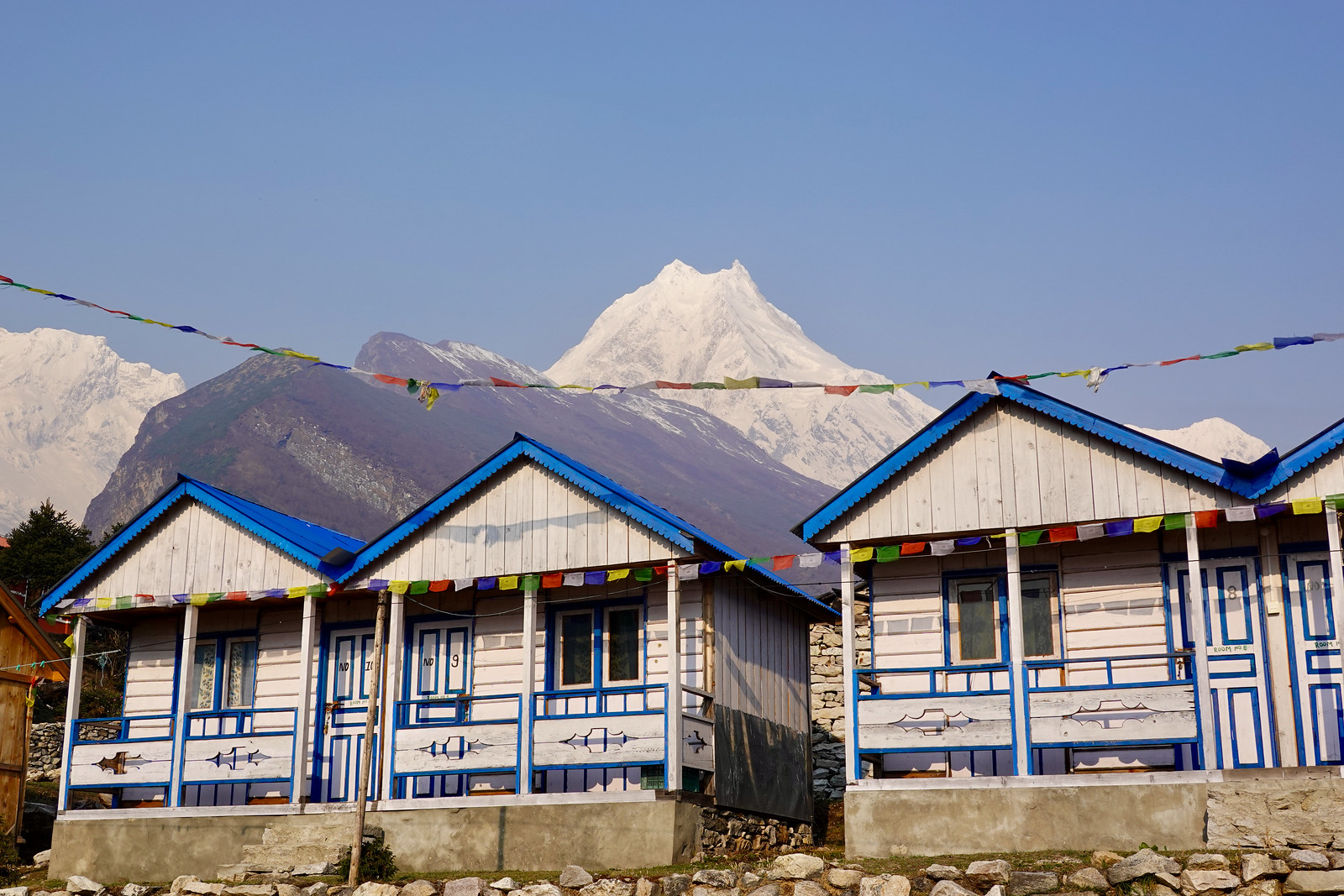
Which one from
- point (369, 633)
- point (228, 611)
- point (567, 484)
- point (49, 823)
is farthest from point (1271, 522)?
point (49, 823)

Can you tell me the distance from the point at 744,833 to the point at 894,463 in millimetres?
6479

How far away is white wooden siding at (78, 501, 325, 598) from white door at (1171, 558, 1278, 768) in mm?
13426

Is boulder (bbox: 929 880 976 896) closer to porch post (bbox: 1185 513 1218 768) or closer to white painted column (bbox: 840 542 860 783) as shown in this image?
white painted column (bbox: 840 542 860 783)

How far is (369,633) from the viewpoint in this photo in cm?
2314

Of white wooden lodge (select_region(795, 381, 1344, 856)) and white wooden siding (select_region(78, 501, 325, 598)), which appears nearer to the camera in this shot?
white wooden lodge (select_region(795, 381, 1344, 856))

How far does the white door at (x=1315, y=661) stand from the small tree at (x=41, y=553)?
4611 cm

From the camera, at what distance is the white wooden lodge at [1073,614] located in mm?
16875

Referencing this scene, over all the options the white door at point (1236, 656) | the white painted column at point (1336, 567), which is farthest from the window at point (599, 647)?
the white painted column at point (1336, 567)

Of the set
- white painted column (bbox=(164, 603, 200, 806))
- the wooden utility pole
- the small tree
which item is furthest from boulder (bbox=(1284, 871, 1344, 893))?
the small tree

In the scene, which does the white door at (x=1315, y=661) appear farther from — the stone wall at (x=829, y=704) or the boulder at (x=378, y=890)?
the stone wall at (x=829, y=704)

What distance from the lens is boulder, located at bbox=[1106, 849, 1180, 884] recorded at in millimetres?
14305

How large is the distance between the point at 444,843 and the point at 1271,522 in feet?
40.0

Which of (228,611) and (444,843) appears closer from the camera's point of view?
(444,843)

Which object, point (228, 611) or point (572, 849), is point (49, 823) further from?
point (572, 849)
